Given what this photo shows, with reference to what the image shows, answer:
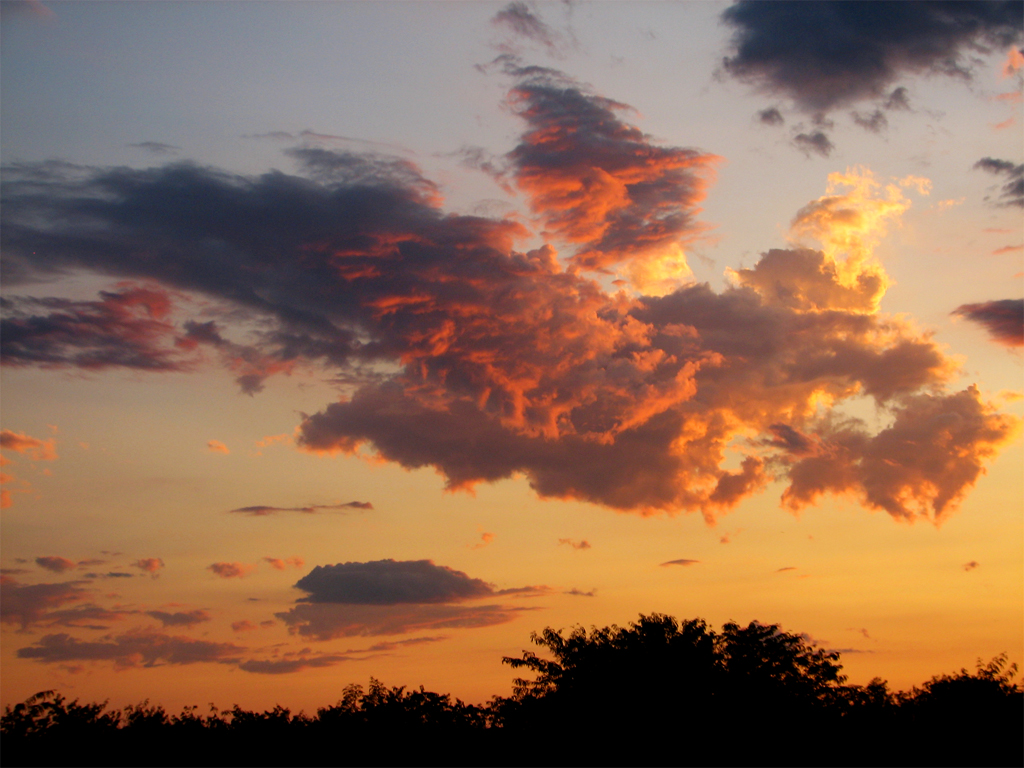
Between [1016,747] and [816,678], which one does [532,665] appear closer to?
[816,678]

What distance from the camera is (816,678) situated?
175 ft

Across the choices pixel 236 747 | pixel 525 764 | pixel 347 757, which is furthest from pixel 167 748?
pixel 525 764

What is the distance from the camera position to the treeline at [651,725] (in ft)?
129

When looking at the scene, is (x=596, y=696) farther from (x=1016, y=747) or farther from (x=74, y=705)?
(x=74, y=705)

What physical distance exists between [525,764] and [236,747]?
16212 mm

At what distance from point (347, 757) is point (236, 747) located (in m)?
6.27

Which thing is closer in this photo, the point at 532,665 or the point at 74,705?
the point at 532,665

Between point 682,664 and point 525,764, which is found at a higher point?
point 682,664

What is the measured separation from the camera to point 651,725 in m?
47.0

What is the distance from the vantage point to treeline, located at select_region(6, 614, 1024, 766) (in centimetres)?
3938

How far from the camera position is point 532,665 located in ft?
188

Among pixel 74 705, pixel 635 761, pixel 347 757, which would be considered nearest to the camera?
pixel 635 761

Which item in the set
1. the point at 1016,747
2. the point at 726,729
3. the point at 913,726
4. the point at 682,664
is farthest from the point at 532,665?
the point at 1016,747

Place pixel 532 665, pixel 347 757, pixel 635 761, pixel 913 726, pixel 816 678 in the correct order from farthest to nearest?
pixel 532 665
pixel 816 678
pixel 347 757
pixel 635 761
pixel 913 726
